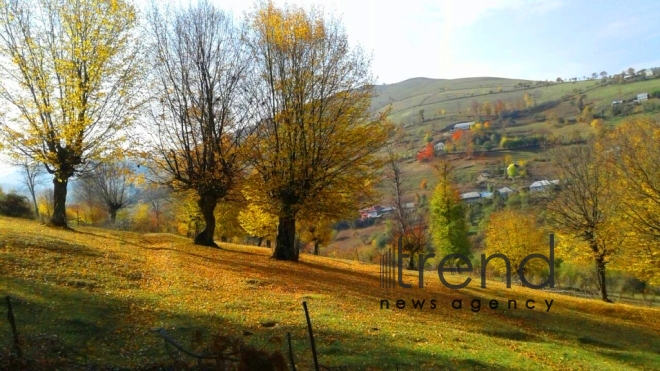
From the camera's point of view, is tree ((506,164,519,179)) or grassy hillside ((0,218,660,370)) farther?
tree ((506,164,519,179))

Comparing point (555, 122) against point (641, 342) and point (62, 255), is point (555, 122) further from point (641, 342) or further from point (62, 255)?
point (62, 255)

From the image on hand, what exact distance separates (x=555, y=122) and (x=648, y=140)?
16174 centimetres

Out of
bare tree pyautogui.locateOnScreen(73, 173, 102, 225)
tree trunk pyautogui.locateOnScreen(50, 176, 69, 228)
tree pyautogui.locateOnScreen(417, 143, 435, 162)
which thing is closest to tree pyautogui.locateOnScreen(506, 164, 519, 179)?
tree pyautogui.locateOnScreen(417, 143, 435, 162)

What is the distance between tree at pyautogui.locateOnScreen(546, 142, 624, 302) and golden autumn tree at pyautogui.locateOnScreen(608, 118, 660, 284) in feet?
7.26

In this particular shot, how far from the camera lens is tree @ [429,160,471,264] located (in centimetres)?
4962

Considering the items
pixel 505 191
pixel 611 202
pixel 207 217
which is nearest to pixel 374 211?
pixel 505 191

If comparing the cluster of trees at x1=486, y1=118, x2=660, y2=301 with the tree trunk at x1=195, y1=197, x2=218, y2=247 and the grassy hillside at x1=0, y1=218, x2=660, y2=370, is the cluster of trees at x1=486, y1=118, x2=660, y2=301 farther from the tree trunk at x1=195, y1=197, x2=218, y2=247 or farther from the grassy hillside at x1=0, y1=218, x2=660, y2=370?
the tree trunk at x1=195, y1=197, x2=218, y2=247

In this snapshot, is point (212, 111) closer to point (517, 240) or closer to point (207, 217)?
point (207, 217)

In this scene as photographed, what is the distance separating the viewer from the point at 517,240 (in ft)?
144

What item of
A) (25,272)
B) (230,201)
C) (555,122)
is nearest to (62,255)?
(25,272)

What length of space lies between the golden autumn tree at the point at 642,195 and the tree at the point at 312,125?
1418 centimetres

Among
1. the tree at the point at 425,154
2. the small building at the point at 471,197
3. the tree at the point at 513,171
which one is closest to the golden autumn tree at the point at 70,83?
the small building at the point at 471,197

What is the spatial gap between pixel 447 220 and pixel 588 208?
18.8 metres

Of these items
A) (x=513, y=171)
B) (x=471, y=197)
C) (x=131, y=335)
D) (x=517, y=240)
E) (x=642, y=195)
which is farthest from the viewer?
(x=513, y=171)
